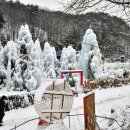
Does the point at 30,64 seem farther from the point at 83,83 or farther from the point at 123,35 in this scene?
the point at 123,35

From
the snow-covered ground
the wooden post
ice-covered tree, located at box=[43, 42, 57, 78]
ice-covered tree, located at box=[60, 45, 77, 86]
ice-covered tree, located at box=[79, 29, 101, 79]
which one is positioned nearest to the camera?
the wooden post

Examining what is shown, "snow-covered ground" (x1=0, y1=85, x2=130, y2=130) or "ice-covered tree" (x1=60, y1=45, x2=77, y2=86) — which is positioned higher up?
"ice-covered tree" (x1=60, y1=45, x2=77, y2=86)

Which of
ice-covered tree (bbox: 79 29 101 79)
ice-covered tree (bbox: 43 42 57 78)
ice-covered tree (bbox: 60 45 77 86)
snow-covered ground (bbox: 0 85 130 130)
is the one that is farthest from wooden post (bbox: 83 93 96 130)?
ice-covered tree (bbox: 60 45 77 86)

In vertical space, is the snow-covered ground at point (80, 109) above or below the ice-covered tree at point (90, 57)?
below

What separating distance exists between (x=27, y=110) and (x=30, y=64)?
35.8ft

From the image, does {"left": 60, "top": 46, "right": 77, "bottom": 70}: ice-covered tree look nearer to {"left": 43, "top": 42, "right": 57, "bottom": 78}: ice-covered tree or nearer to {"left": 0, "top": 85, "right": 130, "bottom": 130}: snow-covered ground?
{"left": 43, "top": 42, "right": 57, "bottom": 78}: ice-covered tree

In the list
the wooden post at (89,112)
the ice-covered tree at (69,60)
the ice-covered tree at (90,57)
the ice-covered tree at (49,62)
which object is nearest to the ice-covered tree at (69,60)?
the ice-covered tree at (69,60)

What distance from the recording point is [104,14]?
6773mm

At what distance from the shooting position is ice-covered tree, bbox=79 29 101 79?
35772 mm

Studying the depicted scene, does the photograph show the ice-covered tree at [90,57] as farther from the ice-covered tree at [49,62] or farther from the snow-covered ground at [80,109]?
the snow-covered ground at [80,109]

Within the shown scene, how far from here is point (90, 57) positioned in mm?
36312

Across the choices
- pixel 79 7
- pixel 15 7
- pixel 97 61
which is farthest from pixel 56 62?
pixel 15 7

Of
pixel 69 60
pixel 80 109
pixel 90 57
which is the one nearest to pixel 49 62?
pixel 69 60

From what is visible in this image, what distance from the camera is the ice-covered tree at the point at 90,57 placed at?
117ft
